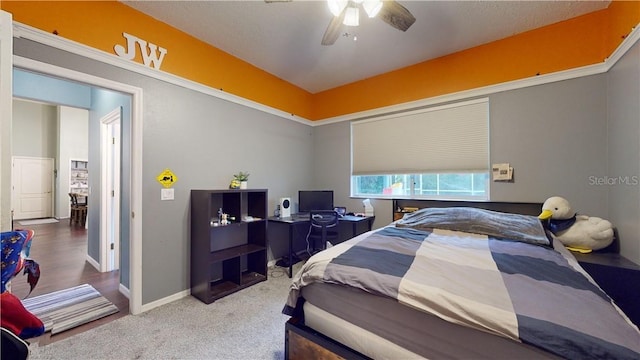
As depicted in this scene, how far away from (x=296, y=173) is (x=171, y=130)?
1914 millimetres

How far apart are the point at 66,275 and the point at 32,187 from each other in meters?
6.83

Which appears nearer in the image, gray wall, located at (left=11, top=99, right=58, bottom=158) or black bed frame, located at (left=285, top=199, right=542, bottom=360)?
black bed frame, located at (left=285, top=199, right=542, bottom=360)

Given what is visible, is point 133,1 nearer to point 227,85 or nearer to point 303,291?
point 227,85

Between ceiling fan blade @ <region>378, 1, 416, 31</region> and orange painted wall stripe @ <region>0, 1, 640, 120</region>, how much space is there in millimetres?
1383

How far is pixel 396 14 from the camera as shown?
184 cm

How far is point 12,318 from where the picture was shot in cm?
88

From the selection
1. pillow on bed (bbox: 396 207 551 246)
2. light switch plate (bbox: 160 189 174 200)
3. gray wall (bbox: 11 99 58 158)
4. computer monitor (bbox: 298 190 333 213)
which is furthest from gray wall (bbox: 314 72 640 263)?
gray wall (bbox: 11 99 58 158)

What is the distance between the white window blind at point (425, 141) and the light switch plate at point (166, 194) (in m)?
2.49

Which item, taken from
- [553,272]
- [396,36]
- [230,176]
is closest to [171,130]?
[230,176]

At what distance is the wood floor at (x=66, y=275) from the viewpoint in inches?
87.2

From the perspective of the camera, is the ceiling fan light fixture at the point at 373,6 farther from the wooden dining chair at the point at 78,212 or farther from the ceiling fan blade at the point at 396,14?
the wooden dining chair at the point at 78,212

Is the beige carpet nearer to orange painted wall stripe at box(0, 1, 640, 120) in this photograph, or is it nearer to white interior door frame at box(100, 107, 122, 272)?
white interior door frame at box(100, 107, 122, 272)

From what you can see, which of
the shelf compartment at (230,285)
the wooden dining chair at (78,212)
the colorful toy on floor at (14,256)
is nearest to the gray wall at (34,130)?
the wooden dining chair at (78,212)

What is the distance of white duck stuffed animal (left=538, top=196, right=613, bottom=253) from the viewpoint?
1938mm
